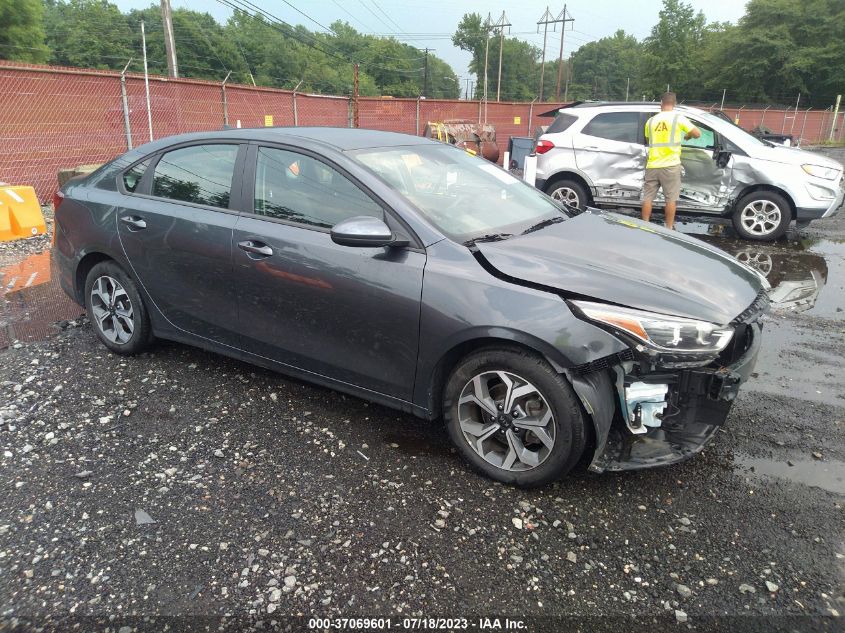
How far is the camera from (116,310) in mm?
4348

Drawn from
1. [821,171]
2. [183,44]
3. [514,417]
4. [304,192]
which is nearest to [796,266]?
[821,171]

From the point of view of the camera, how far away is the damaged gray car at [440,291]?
2.71 metres

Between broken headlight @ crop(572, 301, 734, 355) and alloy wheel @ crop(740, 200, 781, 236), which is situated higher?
broken headlight @ crop(572, 301, 734, 355)

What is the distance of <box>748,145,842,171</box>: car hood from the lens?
805cm

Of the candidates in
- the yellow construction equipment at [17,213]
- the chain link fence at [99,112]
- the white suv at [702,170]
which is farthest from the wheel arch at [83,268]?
the chain link fence at [99,112]

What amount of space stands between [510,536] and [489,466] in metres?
0.41

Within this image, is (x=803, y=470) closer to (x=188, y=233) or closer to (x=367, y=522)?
(x=367, y=522)

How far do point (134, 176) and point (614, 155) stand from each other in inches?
275

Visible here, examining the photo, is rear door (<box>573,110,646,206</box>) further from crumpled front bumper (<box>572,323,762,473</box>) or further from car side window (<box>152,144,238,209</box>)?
car side window (<box>152,144,238,209</box>)

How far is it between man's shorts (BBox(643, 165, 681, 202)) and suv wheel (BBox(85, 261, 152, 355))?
6.65m

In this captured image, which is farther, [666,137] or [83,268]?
[666,137]

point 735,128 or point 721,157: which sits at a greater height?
point 735,128

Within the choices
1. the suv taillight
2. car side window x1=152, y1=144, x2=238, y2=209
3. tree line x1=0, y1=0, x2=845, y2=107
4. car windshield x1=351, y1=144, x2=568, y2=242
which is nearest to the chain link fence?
the suv taillight

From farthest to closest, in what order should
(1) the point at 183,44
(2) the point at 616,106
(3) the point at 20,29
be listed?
(1) the point at 183,44
(3) the point at 20,29
(2) the point at 616,106
